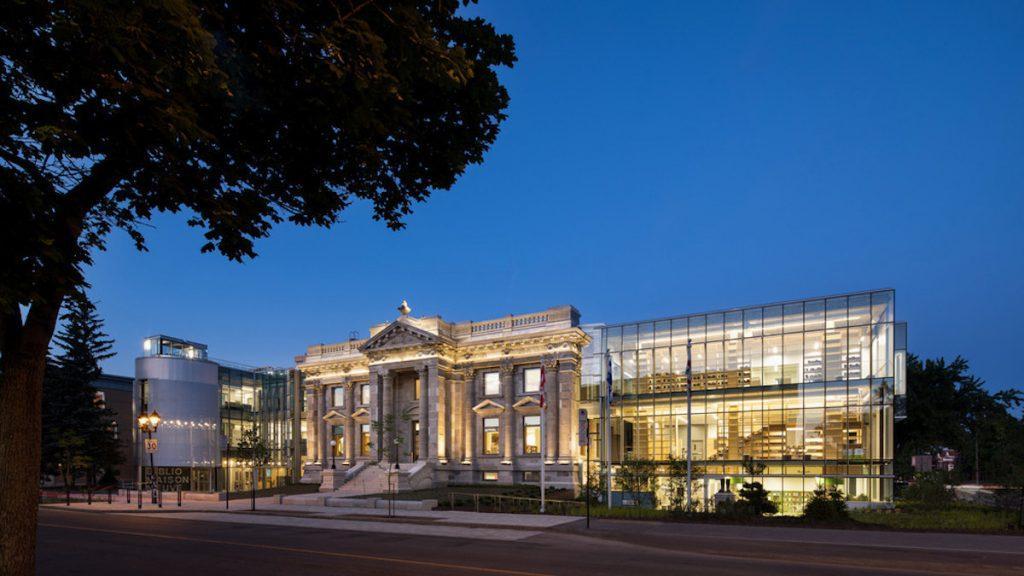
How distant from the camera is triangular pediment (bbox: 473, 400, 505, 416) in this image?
53250mm

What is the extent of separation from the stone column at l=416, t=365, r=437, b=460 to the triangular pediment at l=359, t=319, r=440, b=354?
2.45 meters

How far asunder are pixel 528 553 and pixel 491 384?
1442 inches

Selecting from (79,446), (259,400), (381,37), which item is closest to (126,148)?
(381,37)

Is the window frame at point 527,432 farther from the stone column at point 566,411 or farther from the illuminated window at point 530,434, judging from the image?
the stone column at point 566,411

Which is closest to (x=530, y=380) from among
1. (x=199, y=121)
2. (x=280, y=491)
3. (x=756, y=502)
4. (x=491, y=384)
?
(x=491, y=384)

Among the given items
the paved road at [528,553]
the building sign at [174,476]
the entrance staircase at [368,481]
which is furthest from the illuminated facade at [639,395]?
the building sign at [174,476]

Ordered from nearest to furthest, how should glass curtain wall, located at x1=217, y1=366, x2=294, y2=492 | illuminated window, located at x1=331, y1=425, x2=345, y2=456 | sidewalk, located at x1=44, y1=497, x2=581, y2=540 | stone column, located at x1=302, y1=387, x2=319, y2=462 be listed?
sidewalk, located at x1=44, y1=497, x2=581, y2=540 < illuminated window, located at x1=331, y1=425, x2=345, y2=456 < glass curtain wall, located at x1=217, y1=366, x2=294, y2=492 < stone column, located at x1=302, y1=387, x2=319, y2=462

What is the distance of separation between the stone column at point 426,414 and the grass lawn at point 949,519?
33334mm

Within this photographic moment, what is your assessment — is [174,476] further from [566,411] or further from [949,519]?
[949,519]

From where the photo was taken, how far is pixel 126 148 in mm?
8125

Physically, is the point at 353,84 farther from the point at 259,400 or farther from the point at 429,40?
the point at 259,400

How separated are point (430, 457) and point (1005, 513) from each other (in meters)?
38.3

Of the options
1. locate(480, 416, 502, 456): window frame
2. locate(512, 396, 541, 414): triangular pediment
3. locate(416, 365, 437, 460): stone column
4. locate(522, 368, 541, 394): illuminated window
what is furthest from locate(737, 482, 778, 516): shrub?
locate(416, 365, 437, 460): stone column

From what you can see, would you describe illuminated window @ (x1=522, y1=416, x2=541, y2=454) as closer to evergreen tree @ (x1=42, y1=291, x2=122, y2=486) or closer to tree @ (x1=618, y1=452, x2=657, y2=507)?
tree @ (x1=618, y1=452, x2=657, y2=507)
